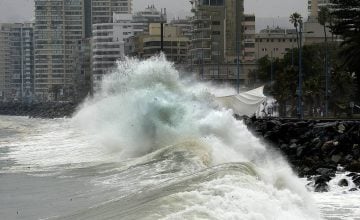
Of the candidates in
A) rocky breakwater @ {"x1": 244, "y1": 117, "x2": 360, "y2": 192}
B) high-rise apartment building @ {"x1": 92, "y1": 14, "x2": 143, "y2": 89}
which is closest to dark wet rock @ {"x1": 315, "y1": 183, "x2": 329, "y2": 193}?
rocky breakwater @ {"x1": 244, "y1": 117, "x2": 360, "y2": 192}

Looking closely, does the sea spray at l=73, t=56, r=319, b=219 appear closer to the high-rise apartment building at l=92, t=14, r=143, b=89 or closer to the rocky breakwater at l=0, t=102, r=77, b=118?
the rocky breakwater at l=0, t=102, r=77, b=118

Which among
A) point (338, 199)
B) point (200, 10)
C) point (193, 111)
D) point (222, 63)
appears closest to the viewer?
point (338, 199)

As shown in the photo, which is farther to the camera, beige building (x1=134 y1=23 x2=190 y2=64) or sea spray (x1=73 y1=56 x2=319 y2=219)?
beige building (x1=134 y1=23 x2=190 y2=64)

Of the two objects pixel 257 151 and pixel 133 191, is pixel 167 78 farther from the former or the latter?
pixel 133 191

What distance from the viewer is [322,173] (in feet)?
73.8

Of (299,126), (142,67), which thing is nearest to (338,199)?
(299,126)

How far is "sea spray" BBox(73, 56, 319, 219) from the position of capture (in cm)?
1394

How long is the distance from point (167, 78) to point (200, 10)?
4144 inches

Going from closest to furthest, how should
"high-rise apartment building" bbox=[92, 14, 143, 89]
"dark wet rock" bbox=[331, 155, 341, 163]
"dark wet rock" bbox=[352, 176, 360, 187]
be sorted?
"dark wet rock" bbox=[352, 176, 360, 187]
"dark wet rock" bbox=[331, 155, 341, 163]
"high-rise apartment building" bbox=[92, 14, 143, 89]

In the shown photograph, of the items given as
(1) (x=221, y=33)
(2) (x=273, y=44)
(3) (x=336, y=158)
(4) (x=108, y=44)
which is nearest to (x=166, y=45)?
(1) (x=221, y=33)

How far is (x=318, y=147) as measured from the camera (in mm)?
29203

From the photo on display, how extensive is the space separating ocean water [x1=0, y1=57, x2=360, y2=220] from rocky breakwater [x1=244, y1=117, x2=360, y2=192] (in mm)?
1186

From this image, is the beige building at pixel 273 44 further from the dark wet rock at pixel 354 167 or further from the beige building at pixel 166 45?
the dark wet rock at pixel 354 167

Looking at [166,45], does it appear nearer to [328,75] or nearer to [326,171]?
[328,75]
